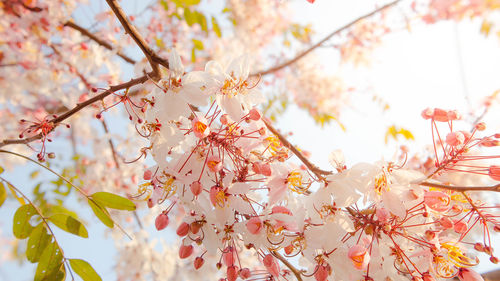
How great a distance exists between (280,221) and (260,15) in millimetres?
4970

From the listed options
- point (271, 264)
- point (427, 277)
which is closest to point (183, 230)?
point (271, 264)

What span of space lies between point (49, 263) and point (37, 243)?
0.10 m

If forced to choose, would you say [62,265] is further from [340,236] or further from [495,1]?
[495,1]

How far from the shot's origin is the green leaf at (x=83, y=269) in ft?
3.33

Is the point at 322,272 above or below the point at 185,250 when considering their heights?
below

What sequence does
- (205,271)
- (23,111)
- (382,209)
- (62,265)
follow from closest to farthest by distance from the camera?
(382,209), (62,265), (205,271), (23,111)

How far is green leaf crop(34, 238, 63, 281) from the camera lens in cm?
99

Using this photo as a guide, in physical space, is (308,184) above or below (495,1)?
below

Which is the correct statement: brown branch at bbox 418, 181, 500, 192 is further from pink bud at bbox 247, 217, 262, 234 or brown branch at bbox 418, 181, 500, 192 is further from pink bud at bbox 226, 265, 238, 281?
pink bud at bbox 226, 265, 238, 281

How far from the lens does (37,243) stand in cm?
106

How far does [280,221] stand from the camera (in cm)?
93

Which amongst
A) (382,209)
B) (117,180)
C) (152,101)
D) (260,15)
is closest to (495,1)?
(260,15)

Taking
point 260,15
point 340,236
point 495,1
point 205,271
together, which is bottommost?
point 340,236

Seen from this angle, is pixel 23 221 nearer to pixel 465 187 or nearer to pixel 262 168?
pixel 262 168
